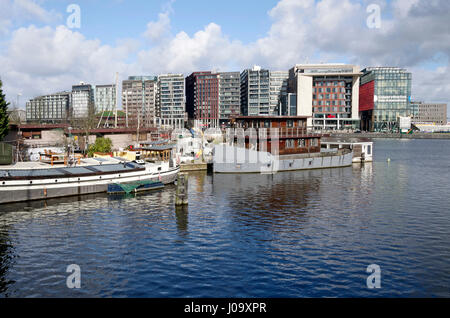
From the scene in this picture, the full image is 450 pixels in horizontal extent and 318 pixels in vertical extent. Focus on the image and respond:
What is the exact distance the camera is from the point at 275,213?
129ft

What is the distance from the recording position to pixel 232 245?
2927cm

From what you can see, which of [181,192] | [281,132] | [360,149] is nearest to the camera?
[181,192]

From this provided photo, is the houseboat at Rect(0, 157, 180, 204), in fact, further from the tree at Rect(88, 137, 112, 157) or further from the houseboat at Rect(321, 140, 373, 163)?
the houseboat at Rect(321, 140, 373, 163)

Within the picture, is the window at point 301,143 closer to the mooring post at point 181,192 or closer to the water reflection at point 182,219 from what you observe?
the mooring post at point 181,192

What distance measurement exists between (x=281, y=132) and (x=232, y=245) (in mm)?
43933

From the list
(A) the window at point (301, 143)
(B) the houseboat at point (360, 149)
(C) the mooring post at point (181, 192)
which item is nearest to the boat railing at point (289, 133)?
(A) the window at point (301, 143)

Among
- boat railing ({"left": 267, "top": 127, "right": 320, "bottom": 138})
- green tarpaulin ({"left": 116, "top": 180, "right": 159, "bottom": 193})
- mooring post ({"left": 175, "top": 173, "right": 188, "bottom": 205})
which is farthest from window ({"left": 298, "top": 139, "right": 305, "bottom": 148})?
mooring post ({"left": 175, "top": 173, "right": 188, "bottom": 205})

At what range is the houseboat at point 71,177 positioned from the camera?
141 feet

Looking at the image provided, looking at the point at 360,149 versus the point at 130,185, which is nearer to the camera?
the point at 130,185

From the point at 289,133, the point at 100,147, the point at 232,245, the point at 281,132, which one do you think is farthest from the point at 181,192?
the point at 289,133

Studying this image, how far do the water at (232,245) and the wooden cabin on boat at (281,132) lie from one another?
67.4 ft

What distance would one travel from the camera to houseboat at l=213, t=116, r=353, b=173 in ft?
221

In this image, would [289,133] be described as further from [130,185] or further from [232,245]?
[232,245]
